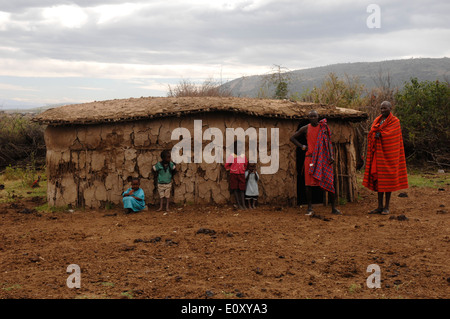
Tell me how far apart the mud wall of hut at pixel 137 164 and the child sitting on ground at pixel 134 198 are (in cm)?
28

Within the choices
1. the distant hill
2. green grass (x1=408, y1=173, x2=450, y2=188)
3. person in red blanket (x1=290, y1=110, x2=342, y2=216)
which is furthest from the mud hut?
the distant hill

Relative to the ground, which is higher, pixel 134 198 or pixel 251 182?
pixel 251 182

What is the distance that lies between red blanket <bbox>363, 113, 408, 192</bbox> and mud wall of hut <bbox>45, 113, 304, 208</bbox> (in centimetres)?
149

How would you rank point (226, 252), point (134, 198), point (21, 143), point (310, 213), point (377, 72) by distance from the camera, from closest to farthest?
point (226, 252) → point (310, 213) → point (134, 198) → point (21, 143) → point (377, 72)

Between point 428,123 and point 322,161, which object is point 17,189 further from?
point 428,123

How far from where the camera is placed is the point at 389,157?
6.91 m

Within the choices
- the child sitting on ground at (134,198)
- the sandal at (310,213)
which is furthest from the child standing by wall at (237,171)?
the child sitting on ground at (134,198)

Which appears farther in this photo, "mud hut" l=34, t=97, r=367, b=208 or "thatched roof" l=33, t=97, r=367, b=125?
"mud hut" l=34, t=97, r=367, b=208

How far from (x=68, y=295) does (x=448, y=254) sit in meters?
4.20

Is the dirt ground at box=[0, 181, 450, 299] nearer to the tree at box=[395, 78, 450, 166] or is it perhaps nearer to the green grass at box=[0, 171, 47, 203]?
the green grass at box=[0, 171, 47, 203]

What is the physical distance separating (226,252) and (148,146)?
315 centimetres

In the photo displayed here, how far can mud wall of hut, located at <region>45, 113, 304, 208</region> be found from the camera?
758 centimetres

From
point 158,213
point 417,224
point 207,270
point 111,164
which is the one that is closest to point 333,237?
point 417,224

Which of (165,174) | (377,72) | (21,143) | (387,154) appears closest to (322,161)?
(387,154)
